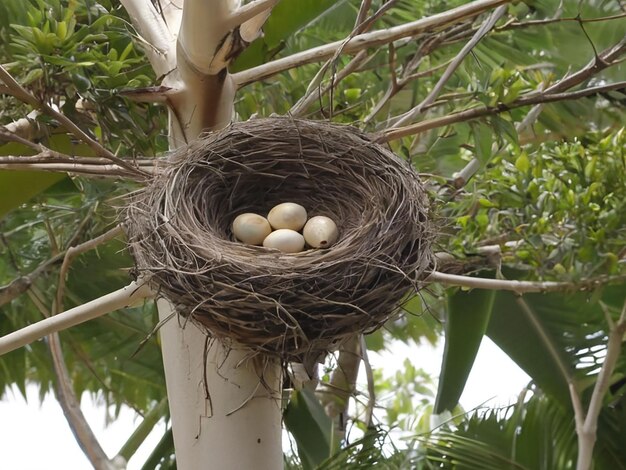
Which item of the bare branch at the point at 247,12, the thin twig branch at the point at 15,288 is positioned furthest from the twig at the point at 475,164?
the thin twig branch at the point at 15,288

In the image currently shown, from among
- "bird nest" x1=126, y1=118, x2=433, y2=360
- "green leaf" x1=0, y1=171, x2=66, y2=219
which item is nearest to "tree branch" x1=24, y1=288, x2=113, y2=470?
"green leaf" x1=0, y1=171, x2=66, y2=219

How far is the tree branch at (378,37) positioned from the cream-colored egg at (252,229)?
43 cm

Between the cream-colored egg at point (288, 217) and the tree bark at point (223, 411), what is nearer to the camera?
the tree bark at point (223, 411)

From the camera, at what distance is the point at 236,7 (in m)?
2.64

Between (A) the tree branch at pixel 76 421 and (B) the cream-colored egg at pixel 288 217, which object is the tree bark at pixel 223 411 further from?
(A) the tree branch at pixel 76 421

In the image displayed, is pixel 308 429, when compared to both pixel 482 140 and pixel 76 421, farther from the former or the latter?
pixel 482 140

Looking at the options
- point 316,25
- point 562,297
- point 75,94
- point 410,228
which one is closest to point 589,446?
point 562,297

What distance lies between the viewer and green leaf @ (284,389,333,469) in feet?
11.7

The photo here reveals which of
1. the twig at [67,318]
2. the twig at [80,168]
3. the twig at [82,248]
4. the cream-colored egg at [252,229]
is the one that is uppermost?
the twig at [82,248]

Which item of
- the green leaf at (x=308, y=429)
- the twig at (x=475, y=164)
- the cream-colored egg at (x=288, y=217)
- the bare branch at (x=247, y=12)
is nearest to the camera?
the bare branch at (x=247, y=12)

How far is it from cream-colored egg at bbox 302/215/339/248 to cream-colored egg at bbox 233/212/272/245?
11 centimetres

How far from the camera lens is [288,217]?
2.64 m

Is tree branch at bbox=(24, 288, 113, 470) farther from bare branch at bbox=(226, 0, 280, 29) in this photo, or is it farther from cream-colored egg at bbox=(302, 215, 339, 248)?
bare branch at bbox=(226, 0, 280, 29)

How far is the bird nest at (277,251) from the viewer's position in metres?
2.13
